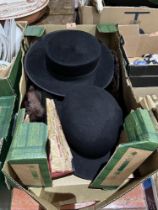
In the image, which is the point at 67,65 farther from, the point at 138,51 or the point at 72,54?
the point at 138,51

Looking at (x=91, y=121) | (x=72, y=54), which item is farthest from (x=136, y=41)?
(x=91, y=121)

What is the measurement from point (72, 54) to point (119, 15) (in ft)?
1.31

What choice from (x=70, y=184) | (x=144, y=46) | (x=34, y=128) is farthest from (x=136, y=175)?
(x=144, y=46)

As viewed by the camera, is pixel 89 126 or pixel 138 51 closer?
pixel 89 126

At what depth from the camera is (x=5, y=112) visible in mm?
775

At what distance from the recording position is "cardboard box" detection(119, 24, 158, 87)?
2.94 feet

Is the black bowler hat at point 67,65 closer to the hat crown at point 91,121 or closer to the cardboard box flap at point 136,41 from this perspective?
the hat crown at point 91,121

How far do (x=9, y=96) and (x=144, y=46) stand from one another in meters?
0.62

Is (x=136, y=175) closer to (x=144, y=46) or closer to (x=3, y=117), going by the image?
(x=3, y=117)

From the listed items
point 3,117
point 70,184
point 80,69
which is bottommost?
point 70,184

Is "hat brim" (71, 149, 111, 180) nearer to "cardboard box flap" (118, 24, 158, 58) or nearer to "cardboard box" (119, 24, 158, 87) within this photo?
"cardboard box" (119, 24, 158, 87)

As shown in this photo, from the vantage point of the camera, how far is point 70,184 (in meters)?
0.72

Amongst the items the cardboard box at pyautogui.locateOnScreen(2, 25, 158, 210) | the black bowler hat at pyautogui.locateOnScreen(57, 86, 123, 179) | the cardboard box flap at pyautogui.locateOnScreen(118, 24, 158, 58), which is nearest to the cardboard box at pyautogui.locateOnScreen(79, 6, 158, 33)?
the cardboard box flap at pyautogui.locateOnScreen(118, 24, 158, 58)

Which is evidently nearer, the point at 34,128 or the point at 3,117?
the point at 34,128
